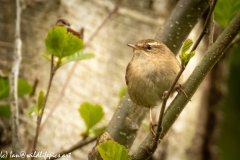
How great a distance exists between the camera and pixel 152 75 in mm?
2422

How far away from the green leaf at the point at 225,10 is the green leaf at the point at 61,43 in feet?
2.38

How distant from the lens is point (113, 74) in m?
2.84

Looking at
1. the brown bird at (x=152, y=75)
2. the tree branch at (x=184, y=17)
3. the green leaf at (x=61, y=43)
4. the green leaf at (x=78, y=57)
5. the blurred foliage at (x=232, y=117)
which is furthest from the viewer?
the blurred foliage at (x=232, y=117)

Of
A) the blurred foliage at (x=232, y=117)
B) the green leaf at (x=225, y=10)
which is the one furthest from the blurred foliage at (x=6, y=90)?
the blurred foliage at (x=232, y=117)

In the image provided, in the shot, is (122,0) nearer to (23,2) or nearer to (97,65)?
(97,65)

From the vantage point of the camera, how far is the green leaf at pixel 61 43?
193 centimetres

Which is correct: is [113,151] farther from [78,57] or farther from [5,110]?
[5,110]

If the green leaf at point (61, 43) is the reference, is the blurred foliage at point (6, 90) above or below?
below

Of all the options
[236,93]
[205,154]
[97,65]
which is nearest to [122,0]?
[97,65]

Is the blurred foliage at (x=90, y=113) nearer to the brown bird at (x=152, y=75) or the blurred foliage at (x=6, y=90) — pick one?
the brown bird at (x=152, y=75)

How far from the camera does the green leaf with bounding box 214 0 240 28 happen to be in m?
2.17

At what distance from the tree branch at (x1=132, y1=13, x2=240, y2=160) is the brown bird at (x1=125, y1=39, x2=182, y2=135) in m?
0.53

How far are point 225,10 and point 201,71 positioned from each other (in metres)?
0.66

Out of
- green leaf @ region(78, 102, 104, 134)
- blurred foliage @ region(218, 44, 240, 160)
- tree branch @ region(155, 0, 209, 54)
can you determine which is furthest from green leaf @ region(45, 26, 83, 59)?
blurred foliage @ region(218, 44, 240, 160)
